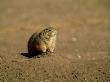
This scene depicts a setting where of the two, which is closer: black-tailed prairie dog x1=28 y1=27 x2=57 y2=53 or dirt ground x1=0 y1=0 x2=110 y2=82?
dirt ground x1=0 y1=0 x2=110 y2=82

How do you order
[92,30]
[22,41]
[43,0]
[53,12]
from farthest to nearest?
[43,0] → [53,12] → [92,30] → [22,41]

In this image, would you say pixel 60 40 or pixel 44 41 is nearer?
pixel 44 41

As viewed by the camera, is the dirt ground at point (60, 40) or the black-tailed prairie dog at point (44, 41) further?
the black-tailed prairie dog at point (44, 41)

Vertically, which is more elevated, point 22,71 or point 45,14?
point 45,14

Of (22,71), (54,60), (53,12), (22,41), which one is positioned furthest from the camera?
(53,12)

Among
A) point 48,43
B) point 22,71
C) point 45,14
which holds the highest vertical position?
point 45,14

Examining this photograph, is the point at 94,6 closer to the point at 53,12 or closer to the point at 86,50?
the point at 53,12

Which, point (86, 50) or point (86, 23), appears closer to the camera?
point (86, 50)

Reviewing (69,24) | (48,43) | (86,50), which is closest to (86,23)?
(69,24)
